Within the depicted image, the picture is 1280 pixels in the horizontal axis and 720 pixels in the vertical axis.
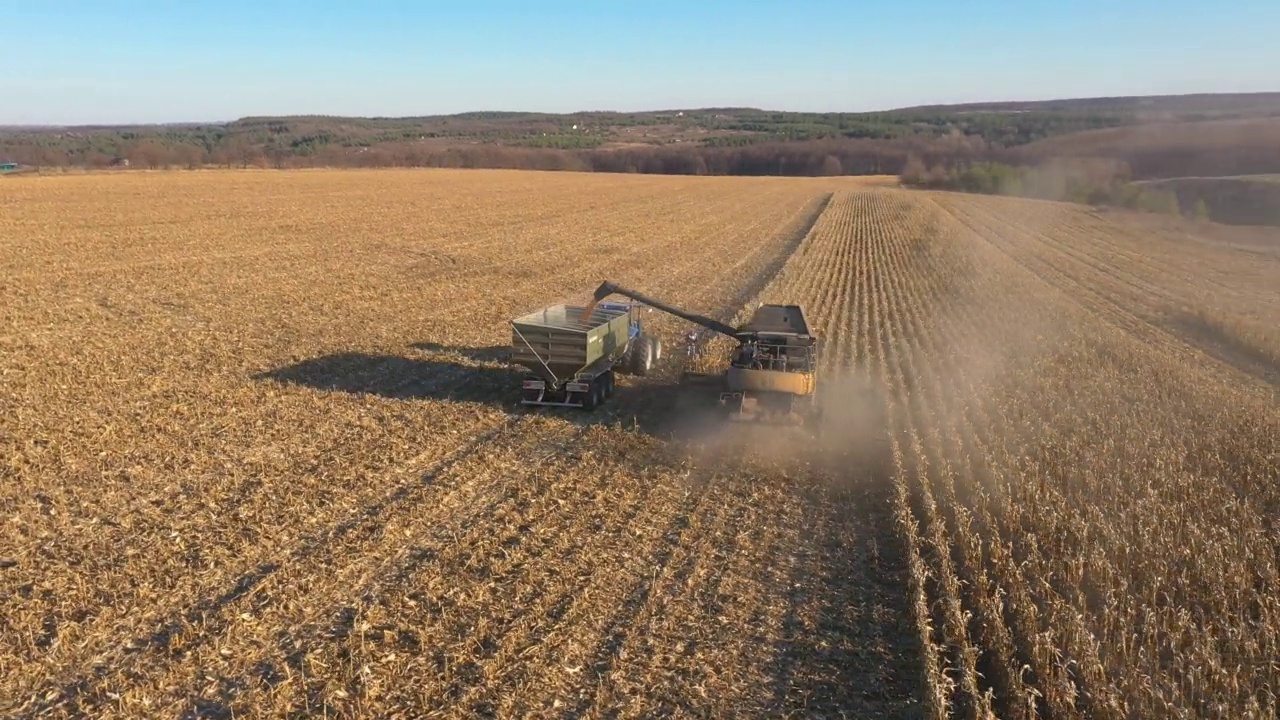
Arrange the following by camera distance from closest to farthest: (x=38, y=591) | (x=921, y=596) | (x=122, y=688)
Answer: (x=122, y=688) → (x=38, y=591) → (x=921, y=596)

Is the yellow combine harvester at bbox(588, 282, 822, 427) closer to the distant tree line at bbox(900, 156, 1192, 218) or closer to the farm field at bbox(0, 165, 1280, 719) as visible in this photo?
the farm field at bbox(0, 165, 1280, 719)

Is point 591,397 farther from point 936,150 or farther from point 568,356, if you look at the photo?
point 936,150

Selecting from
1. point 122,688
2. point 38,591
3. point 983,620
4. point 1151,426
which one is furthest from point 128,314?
point 1151,426

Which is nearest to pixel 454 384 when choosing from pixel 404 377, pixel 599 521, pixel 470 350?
pixel 404 377

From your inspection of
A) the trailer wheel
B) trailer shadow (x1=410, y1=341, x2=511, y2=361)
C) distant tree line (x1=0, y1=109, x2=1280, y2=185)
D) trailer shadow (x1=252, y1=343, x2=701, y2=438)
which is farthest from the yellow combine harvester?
distant tree line (x1=0, y1=109, x2=1280, y2=185)

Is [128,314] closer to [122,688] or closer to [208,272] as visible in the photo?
[208,272]
